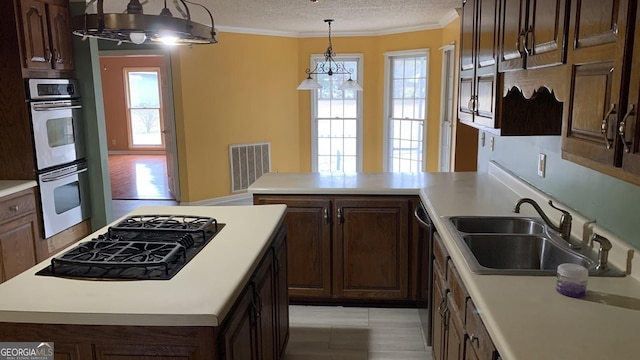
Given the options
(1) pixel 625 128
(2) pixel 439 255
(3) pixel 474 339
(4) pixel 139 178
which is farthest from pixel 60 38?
(4) pixel 139 178

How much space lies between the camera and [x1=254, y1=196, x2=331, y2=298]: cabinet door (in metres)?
3.20

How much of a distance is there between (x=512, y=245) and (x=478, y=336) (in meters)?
0.70

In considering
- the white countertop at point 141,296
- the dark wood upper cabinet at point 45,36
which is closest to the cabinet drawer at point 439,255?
the white countertop at point 141,296

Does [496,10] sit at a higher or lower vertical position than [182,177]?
higher

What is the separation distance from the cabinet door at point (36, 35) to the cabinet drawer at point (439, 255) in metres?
3.20

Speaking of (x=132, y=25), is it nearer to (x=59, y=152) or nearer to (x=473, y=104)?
(x=473, y=104)

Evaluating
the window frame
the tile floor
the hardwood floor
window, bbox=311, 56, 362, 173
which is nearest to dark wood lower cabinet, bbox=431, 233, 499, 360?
the tile floor

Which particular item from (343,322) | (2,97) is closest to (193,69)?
(2,97)

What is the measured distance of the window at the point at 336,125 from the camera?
735 cm

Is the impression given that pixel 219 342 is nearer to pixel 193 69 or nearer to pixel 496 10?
pixel 496 10

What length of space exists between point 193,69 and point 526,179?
183 inches

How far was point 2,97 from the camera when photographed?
3.56 meters

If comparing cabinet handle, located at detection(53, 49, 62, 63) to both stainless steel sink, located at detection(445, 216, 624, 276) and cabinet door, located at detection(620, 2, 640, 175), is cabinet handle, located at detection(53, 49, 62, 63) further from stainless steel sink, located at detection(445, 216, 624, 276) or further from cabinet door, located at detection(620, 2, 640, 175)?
cabinet door, located at detection(620, 2, 640, 175)

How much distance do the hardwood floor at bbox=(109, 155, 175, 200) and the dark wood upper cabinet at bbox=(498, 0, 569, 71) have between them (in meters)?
5.74
